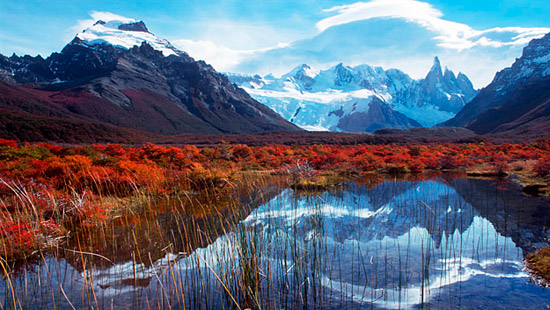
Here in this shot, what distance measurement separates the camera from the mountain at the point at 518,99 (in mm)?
89938

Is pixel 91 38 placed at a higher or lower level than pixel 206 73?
higher

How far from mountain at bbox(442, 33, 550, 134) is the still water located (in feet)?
274

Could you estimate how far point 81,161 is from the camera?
37.6ft

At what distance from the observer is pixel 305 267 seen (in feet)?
16.0

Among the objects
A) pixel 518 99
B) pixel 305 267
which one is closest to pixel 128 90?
pixel 305 267

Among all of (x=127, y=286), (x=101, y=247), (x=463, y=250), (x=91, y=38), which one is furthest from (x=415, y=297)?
(x=91, y=38)

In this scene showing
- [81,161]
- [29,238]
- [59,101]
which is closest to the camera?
[29,238]

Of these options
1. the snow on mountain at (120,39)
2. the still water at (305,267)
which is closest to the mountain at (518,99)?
the still water at (305,267)

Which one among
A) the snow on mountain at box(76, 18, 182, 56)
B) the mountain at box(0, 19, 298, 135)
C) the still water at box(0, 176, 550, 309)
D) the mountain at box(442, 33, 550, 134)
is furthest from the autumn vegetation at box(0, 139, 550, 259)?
the snow on mountain at box(76, 18, 182, 56)

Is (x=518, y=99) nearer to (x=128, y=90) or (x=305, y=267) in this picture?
(x=128, y=90)

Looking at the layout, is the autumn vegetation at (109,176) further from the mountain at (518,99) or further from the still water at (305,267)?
the mountain at (518,99)

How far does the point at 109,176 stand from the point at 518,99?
136937 mm

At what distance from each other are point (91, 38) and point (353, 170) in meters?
170

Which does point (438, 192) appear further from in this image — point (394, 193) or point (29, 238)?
point (29, 238)
